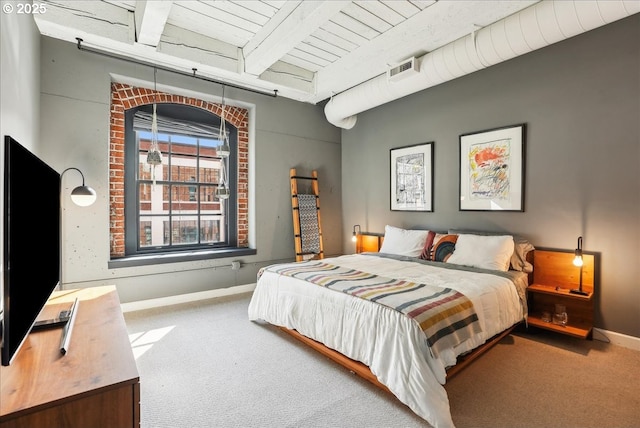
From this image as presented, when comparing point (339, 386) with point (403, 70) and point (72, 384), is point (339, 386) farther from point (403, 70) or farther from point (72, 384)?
point (403, 70)

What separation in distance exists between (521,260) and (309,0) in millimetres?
2950

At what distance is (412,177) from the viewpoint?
4.29 metres

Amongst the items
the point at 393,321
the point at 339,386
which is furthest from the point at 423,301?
the point at 339,386

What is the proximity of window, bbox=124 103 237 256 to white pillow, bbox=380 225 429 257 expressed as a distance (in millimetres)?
2110

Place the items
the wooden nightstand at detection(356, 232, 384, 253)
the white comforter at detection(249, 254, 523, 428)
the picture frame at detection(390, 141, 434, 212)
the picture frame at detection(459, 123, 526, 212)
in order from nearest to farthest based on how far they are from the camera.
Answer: the white comforter at detection(249, 254, 523, 428) → the picture frame at detection(459, 123, 526, 212) → the picture frame at detection(390, 141, 434, 212) → the wooden nightstand at detection(356, 232, 384, 253)

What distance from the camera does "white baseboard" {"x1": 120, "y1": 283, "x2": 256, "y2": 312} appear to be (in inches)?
140

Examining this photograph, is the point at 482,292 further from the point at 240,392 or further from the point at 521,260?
the point at 240,392

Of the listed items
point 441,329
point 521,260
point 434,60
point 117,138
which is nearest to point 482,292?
point 441,329

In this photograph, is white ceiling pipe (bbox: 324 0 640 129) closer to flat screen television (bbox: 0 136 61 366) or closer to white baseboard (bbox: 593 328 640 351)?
white baseboard (bbox: 593 328 640 351)

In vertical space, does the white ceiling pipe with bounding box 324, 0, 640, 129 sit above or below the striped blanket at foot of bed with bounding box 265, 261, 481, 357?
above

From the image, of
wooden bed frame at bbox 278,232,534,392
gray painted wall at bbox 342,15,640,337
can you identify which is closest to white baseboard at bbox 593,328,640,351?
gray painted wall at bbox 342,15,640,337

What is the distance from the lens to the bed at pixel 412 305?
71.0 inches

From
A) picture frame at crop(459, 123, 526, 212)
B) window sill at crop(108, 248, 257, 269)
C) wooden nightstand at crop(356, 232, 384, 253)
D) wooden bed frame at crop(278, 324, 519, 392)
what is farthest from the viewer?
wooden nightstand at crop(356, 232, 384, 253)

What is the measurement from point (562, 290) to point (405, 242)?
156 cm
